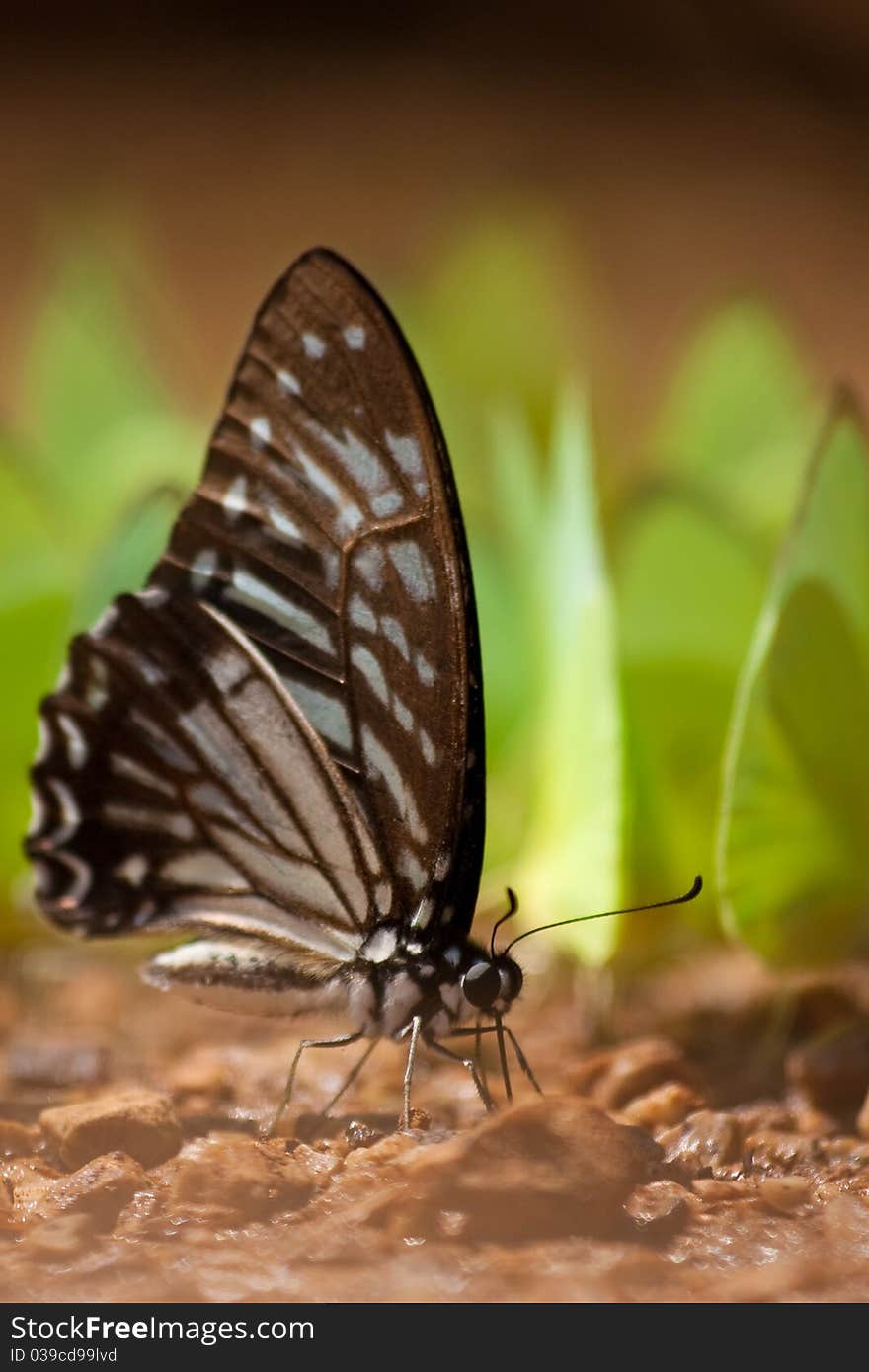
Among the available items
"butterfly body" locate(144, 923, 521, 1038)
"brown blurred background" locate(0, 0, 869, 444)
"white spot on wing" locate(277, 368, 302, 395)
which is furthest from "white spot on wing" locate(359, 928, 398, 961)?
"brown blurred background" locate(0, 0, 869, 444)

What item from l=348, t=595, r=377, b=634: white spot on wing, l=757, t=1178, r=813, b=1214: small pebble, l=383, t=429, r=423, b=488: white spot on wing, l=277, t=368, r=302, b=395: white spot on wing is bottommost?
l=757, t=1178, r=813, b=1214: small pebble

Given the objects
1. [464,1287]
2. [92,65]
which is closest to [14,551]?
[464,1287]

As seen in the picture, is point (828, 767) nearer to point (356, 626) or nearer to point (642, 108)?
point (356, 626)

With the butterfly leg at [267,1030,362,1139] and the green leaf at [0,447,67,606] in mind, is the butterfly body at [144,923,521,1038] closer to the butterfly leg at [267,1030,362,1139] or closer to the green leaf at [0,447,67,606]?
the butterfly leg at [267,1030,362,1139]

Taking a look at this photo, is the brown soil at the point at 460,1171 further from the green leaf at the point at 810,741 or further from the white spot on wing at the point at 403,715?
the white spot on wing at the point at 403,715

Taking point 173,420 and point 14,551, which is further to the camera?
point 173,420
